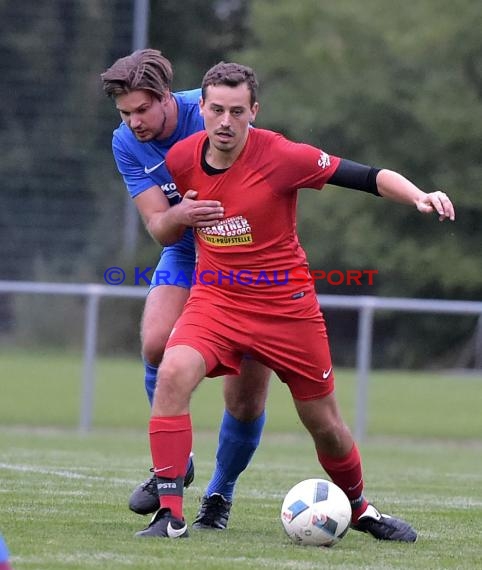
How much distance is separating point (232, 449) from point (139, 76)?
168cm

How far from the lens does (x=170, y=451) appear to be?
211 inches

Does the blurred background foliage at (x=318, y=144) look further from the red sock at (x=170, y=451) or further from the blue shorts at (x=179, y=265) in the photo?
the red sock at (x=170, y=451)

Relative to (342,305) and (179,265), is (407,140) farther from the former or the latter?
(179,265)

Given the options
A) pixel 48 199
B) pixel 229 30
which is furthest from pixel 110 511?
pixel 229 30

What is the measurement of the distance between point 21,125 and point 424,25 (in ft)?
32.7

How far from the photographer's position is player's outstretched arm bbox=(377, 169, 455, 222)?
5281mm

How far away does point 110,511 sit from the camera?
21.0 feet

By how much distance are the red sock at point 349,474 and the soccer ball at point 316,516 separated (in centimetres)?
21

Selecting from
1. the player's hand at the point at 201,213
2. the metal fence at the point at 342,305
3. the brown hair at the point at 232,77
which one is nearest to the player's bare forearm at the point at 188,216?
the player's hand at the point at 201,213

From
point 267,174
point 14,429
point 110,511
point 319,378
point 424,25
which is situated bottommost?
point 14,429

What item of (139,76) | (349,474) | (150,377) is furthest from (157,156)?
(349,474)

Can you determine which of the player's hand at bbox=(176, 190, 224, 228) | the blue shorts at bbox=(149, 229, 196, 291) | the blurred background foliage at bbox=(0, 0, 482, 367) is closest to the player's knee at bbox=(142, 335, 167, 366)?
the blue shorts at bbox=(149, 229, 196, 291)

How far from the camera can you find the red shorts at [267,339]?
5.47m

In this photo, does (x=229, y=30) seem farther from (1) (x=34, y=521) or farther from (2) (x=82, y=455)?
(1) (x=34, y=521)
